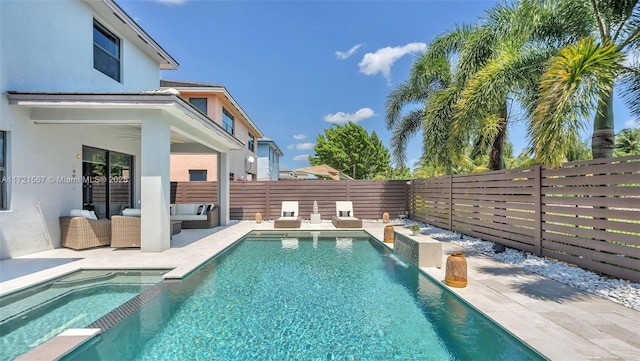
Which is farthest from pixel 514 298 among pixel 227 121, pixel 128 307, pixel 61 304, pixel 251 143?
pixel 251 143

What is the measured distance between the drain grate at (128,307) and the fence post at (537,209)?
8218 mm

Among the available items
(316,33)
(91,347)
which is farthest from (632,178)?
(316,33)

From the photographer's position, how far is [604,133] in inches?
261

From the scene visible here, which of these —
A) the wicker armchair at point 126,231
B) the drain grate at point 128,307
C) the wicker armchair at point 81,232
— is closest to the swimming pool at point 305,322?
the drain grate at point 128,307

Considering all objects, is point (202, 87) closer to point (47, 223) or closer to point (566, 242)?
point (47, 223)

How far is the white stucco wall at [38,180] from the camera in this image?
717 centimetres

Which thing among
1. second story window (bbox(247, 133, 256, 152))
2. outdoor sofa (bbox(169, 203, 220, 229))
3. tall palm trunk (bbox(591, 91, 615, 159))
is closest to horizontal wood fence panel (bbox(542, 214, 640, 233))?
tall palm trunk (bbox(591, 91, 615, 159))

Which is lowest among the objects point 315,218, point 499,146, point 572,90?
point 315,218

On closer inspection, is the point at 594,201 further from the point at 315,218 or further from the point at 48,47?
the point at 48,47

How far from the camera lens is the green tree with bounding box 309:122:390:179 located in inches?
1690

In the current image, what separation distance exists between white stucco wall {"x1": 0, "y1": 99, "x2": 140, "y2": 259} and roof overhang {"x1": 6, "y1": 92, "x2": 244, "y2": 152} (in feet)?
1.57

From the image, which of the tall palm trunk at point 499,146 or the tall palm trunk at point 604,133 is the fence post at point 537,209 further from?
the tall palm trunk at point 499,146

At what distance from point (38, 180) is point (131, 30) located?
254 inches

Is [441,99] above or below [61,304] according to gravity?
above
